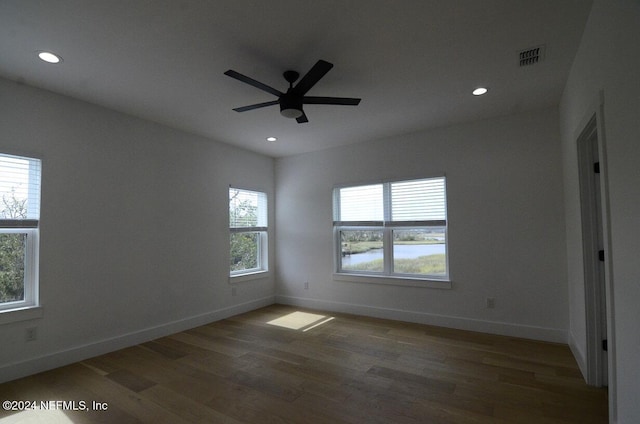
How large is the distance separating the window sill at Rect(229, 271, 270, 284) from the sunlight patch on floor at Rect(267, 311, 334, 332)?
0.88 m

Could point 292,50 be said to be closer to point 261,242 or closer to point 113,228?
point 113,228

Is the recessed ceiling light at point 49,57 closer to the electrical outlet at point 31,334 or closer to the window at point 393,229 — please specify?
the electrical outlet at point 31,334

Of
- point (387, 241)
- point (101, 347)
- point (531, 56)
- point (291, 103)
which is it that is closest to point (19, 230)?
point (101, 347)

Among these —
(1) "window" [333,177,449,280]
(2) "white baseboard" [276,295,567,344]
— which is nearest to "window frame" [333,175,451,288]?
(1) "window" [333,177,449,280]

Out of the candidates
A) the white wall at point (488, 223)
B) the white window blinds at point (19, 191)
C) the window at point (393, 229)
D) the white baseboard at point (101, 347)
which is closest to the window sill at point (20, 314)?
the white baseboard at point (101, 347)

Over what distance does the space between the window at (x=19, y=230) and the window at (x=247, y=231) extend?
2.38 meters

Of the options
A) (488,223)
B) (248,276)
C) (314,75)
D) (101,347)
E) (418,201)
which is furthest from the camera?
(248,276)

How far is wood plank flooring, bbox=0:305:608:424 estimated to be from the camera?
2271 mm

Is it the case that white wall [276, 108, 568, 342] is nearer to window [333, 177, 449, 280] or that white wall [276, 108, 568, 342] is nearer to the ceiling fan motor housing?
window [333, 177, 449, 280]

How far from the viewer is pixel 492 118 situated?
3.99m

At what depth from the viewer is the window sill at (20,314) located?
109 inches

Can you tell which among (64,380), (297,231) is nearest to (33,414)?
(64,380)

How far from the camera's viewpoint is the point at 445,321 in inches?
166

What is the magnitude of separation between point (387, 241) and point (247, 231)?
2.28 m
